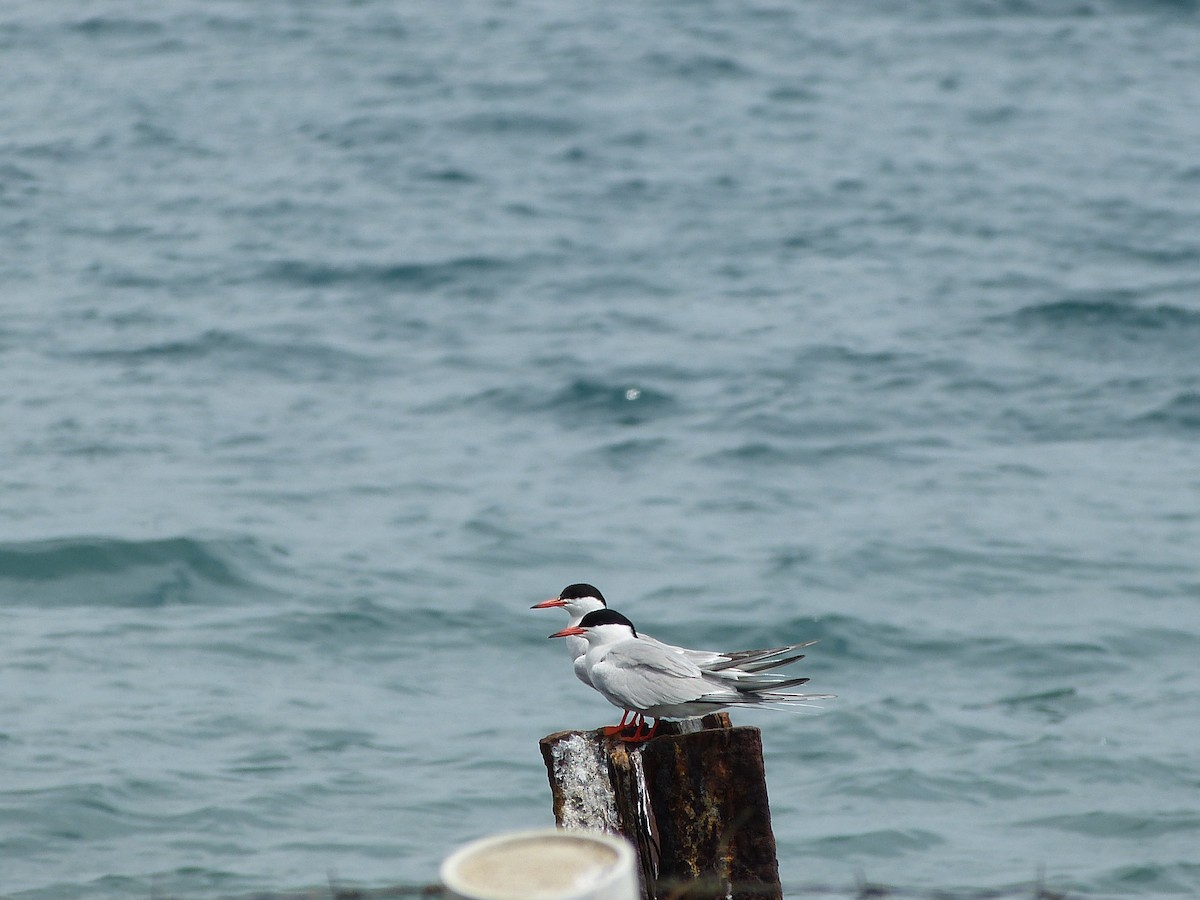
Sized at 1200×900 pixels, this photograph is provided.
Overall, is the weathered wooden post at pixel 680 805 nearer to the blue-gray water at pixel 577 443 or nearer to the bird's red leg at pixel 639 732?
the bird's red leg at pixel 639 732

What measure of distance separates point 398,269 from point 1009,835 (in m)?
13.3

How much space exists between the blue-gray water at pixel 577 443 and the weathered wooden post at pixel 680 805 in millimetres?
4718

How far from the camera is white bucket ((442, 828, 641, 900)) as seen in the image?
307 centimetres

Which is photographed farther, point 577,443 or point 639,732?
point 577,443

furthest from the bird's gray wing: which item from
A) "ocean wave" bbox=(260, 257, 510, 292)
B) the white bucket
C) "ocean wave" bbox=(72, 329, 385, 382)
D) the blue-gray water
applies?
"ocean wave" bbox=(260, 257, 510, 292)

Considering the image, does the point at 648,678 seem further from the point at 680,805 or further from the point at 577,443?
the point at 577,443

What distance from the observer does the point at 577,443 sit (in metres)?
16.3

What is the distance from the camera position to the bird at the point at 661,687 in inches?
203

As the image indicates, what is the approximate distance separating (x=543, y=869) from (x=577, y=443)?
1314 cm

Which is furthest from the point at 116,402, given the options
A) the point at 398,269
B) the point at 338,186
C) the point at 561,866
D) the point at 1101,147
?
the point at 1101,147

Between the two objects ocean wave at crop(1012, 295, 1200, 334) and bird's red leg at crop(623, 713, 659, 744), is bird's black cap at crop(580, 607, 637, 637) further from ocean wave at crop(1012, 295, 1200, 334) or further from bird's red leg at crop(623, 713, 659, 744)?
ocean wave at crop(1012, 295, 1200, 334)

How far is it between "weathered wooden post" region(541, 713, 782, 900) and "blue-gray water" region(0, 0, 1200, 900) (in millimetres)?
4718

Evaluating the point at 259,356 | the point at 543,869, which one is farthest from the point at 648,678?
the point at 259,356

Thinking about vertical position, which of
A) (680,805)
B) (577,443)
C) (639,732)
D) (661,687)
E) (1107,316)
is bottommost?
(680,805)
